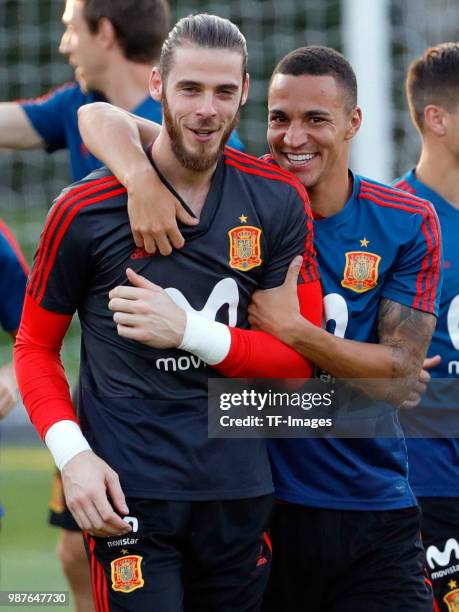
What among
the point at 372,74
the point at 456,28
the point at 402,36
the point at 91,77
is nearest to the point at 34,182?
the point at 456,28

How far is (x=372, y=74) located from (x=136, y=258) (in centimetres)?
417

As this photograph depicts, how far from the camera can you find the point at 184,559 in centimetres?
294

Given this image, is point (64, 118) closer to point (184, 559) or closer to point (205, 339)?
point (205, 339)

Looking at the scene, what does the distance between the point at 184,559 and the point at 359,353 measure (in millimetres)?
753

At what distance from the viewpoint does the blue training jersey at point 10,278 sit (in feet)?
12.7

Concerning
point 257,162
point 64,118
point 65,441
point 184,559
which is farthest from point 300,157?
point 64,118

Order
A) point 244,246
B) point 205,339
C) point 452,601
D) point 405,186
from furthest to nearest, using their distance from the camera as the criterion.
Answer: point 405,186 → point 452,601 → point 244,246 → point 205,339

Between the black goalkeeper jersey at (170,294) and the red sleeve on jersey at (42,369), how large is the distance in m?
0.05

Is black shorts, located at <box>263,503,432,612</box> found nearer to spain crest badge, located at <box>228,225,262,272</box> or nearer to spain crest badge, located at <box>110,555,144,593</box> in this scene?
spain crest badge, located at <box>110,555,144,593</box>

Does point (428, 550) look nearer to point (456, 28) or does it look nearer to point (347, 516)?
point (347, 516)

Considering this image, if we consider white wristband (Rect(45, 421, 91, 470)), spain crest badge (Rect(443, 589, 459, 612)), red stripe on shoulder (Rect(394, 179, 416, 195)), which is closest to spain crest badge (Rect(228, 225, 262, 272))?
white wristband (Rect(45, 421, 91, 470))

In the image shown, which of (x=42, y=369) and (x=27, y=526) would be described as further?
(x=27, y=526)

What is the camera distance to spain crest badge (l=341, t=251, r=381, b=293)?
331cm

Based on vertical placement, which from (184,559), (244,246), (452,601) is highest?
(244,246)
